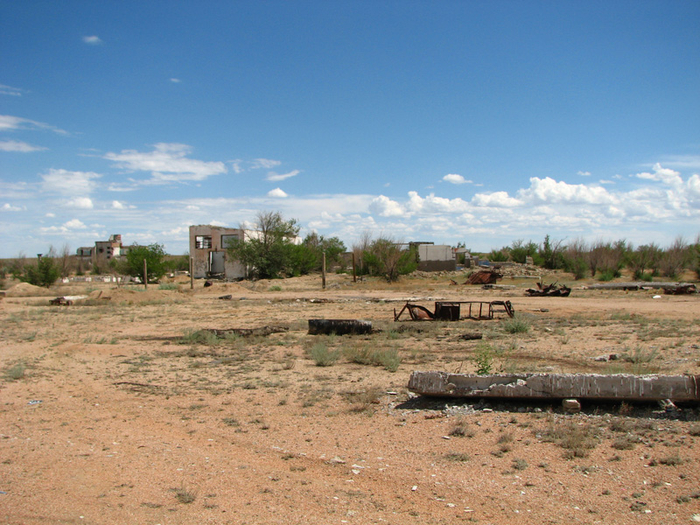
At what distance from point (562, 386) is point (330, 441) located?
3053 mm

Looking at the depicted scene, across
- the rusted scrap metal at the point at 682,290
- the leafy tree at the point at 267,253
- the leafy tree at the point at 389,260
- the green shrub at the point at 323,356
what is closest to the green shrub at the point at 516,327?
the green shrub at the point at 323,356

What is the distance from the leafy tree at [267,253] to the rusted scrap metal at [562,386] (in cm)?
4711

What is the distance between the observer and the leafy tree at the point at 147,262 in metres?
48.0

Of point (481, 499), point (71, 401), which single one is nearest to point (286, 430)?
point (481, 499)

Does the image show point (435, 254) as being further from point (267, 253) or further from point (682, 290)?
point (682, 290)

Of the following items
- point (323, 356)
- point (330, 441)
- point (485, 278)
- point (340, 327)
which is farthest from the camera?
point (485, 278)

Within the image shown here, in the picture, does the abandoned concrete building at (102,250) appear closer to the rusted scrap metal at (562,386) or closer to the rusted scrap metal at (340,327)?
the rusted scrap metal at (340,327)

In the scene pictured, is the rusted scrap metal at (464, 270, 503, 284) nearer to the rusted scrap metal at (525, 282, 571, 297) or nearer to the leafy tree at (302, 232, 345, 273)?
the rusted scrap metal at (525, 282, 571, 297)

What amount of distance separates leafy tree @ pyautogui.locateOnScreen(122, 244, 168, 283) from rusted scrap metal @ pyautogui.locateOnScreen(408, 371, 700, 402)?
45438 mm

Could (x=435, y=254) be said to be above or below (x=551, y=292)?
above

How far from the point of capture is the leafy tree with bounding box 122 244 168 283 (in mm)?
48000

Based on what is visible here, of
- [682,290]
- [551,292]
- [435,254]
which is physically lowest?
[551,292]

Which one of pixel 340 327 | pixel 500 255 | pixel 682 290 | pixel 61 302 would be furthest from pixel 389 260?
pixel 500 255

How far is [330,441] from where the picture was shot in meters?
5.98
